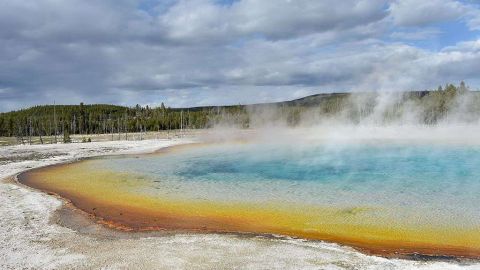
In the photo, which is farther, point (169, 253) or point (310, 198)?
point (310, 198)

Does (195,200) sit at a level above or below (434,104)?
below

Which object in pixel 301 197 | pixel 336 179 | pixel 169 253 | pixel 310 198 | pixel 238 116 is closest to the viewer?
pixel 169 253

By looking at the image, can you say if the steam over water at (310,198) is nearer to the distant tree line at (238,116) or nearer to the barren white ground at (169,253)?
the barren white ground at (169,253)

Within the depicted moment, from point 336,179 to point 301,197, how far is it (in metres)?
4.96

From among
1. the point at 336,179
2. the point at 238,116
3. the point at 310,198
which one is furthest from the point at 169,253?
the point at 238,116

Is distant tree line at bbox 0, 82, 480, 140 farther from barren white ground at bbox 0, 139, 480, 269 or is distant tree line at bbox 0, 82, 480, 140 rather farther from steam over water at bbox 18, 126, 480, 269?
barren white ground at bbox 0, 139, 480, 269

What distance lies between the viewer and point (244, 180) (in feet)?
71.5

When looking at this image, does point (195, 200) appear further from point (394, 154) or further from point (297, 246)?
point (394, 154)

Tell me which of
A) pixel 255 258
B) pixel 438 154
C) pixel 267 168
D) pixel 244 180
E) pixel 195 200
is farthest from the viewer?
pixel 438 154

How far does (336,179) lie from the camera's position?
21312 mm

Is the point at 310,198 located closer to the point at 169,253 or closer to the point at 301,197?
the point at 301,197

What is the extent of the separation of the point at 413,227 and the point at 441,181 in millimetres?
8832

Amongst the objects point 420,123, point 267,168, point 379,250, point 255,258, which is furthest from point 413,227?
point 420,123

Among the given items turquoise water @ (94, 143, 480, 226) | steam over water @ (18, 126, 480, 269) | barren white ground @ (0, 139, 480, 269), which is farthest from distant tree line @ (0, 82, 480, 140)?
barren white ground @ (0, 139, 480, 269)
